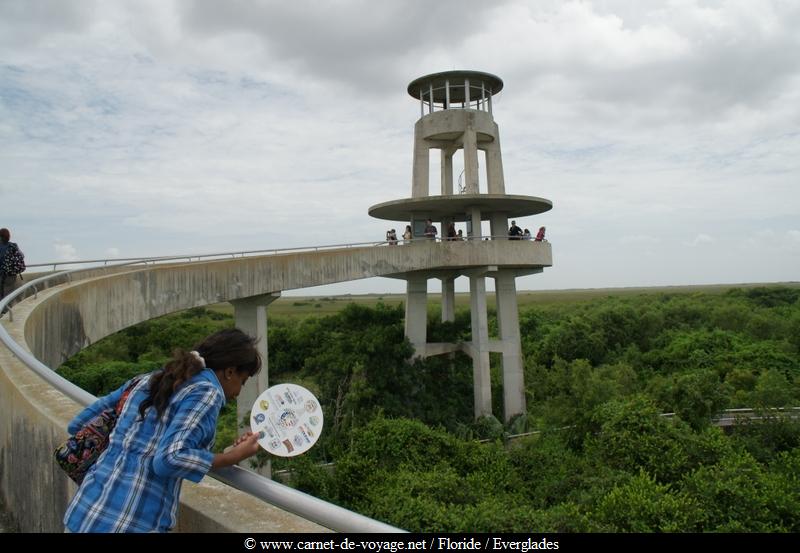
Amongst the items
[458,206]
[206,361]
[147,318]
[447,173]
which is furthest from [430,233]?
[206,361]

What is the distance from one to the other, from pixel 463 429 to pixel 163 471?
21.1 m

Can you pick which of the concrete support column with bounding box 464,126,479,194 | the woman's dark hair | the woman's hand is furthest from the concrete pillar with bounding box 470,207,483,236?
the woman's hand

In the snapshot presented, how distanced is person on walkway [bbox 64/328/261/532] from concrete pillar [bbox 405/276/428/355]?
71.9 feet

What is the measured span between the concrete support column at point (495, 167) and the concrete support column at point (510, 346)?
136 inches

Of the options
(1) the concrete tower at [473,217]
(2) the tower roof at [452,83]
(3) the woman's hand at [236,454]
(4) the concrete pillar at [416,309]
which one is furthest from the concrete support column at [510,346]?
(3) the woman's hand at [236,454]

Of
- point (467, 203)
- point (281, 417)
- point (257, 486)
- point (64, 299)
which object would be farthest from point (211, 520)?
point (467, 203)

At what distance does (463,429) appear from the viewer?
74.9ft

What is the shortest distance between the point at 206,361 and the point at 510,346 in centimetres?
2234

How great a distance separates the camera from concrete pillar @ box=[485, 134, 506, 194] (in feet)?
78.4

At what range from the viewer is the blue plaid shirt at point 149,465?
261 cm

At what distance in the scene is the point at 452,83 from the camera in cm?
2397

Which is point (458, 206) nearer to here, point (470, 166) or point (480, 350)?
point (470, 166)

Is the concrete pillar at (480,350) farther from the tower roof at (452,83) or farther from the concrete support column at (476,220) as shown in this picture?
the tower roof at (452,83)
